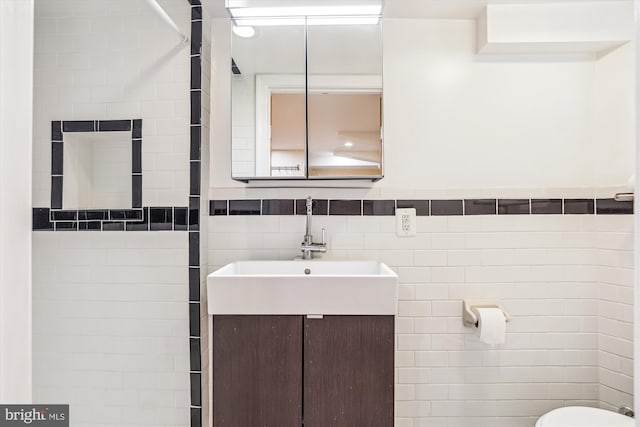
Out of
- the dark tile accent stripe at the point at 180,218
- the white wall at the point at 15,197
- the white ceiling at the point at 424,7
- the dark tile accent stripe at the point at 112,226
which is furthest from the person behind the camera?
the white ceiling at the point at 424,7

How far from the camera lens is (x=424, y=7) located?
179 cm

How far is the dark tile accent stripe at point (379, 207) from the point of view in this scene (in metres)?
1.88

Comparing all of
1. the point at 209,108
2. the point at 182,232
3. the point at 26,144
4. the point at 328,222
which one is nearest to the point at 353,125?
the point at 328,222

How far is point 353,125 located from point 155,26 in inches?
36.6

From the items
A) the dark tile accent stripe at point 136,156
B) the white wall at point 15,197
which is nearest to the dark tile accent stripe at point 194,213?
the dark tile accent stripe at point 136,156

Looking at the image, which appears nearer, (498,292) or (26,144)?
(26,144)

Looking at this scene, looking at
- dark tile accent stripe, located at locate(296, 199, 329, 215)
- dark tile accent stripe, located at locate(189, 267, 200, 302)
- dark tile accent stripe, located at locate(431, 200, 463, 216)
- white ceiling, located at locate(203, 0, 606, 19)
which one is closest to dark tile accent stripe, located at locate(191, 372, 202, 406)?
dark tile accent stripe, located at locate(189, 267, 200, 302)

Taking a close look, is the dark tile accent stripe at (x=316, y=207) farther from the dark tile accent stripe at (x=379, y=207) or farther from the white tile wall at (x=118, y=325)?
the white tile wall at (x=118, y=325)

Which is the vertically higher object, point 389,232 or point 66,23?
point 66,23

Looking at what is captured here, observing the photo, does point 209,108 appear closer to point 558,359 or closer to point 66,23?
point 66,23

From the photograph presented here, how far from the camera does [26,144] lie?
463 mm

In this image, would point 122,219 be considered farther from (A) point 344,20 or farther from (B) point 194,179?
(A) point 344,20

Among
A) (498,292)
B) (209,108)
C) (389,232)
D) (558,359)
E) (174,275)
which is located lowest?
(558,359)

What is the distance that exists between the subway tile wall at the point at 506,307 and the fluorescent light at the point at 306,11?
0.98 m
